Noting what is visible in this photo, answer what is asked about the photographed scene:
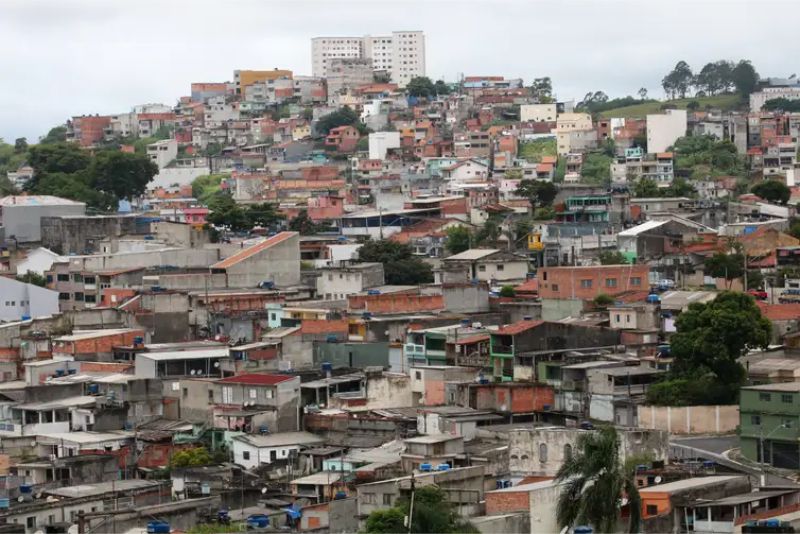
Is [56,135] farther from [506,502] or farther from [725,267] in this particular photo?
[506,502]

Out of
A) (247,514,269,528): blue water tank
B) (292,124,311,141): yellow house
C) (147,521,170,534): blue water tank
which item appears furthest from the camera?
(292,124,311,141): yellow house

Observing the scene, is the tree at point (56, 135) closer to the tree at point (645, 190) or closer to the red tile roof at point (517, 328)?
the tree at point (645, 190)

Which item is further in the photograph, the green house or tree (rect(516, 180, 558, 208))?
tree (rect(516, 180, 558, 208))

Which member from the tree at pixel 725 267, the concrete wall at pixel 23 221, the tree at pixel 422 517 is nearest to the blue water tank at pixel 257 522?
the tree at pixel 422 517

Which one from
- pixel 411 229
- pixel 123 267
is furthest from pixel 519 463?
pixel 411 229

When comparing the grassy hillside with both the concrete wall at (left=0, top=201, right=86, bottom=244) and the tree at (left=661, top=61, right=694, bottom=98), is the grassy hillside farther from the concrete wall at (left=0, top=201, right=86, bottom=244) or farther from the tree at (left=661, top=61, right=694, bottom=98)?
the concrete wall at (left=0, top=201, right=86, bottom=244)

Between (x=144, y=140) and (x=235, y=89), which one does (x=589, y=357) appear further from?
(x=235, y=89)

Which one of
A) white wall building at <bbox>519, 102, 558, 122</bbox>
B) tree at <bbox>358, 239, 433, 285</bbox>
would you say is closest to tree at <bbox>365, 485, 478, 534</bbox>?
tree at <bbox>358, 239, 433, 285</bbox>

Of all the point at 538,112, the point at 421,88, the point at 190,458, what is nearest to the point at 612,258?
the point at 190,458
